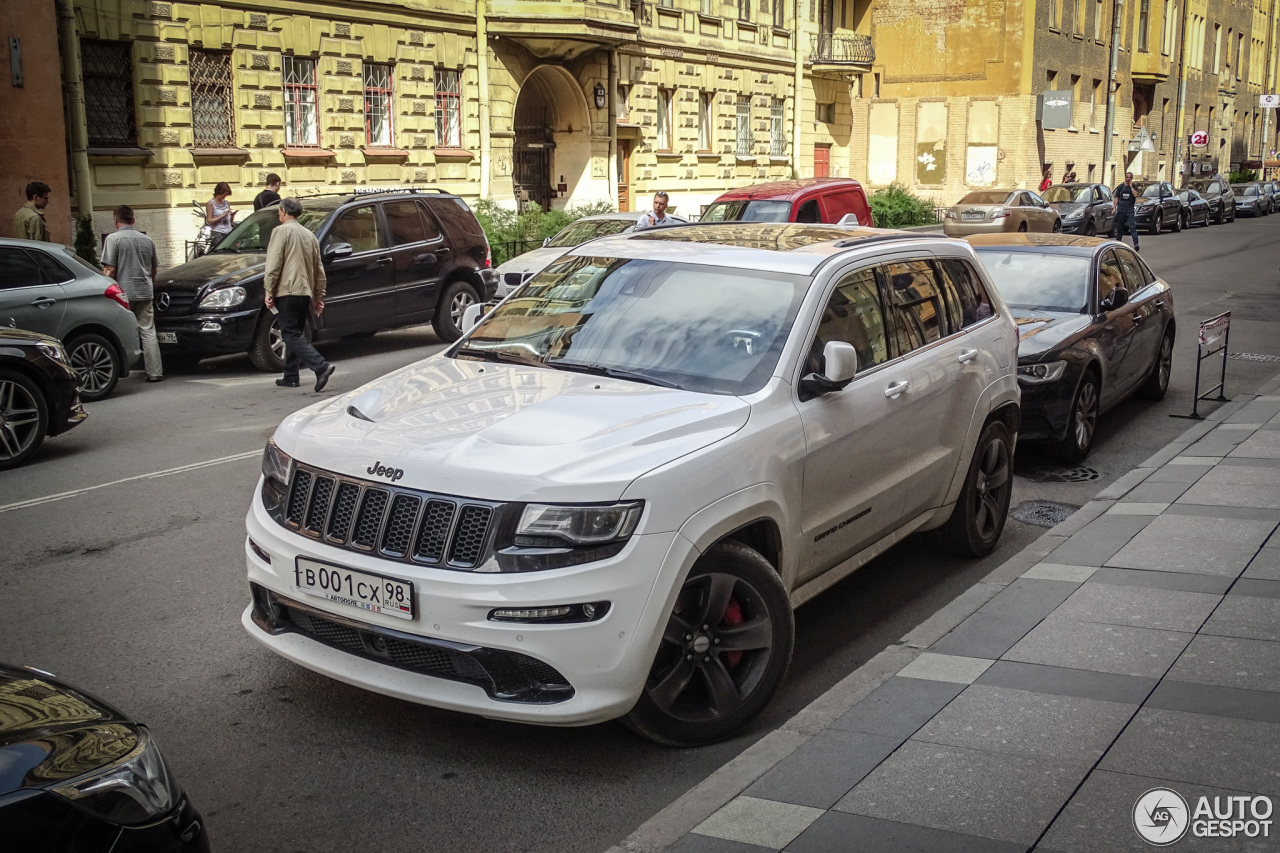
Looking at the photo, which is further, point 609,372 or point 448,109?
point 448,109

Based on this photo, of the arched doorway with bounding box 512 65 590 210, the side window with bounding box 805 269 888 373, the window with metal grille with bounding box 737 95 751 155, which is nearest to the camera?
the side window with bounding box 805 269 888 373

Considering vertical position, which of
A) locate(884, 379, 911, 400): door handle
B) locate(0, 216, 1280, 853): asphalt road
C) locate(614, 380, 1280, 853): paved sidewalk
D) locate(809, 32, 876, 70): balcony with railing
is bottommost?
locate(0, 216, 1280, 853): asphalt road

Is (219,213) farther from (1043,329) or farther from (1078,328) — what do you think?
(1078,328)

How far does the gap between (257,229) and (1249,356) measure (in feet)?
39.1

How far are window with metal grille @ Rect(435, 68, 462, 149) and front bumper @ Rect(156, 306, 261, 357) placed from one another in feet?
47.2

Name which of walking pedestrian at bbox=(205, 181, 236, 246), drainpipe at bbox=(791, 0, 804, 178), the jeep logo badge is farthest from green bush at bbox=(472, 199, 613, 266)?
the jeep logo badge

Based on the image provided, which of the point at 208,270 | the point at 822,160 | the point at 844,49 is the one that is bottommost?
the point at 208,270

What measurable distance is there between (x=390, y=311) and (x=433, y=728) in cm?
1098

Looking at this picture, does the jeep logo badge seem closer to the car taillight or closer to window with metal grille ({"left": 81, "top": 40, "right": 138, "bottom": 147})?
the car taillight

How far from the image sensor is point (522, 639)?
4.12 metres

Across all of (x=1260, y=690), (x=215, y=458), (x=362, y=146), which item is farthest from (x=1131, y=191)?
(x=1260, y=690)

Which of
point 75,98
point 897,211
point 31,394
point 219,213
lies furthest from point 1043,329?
point 897,211

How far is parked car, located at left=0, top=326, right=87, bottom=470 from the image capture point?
934 centimetres

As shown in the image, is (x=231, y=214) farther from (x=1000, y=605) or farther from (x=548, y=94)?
(x=1000, y=605)
